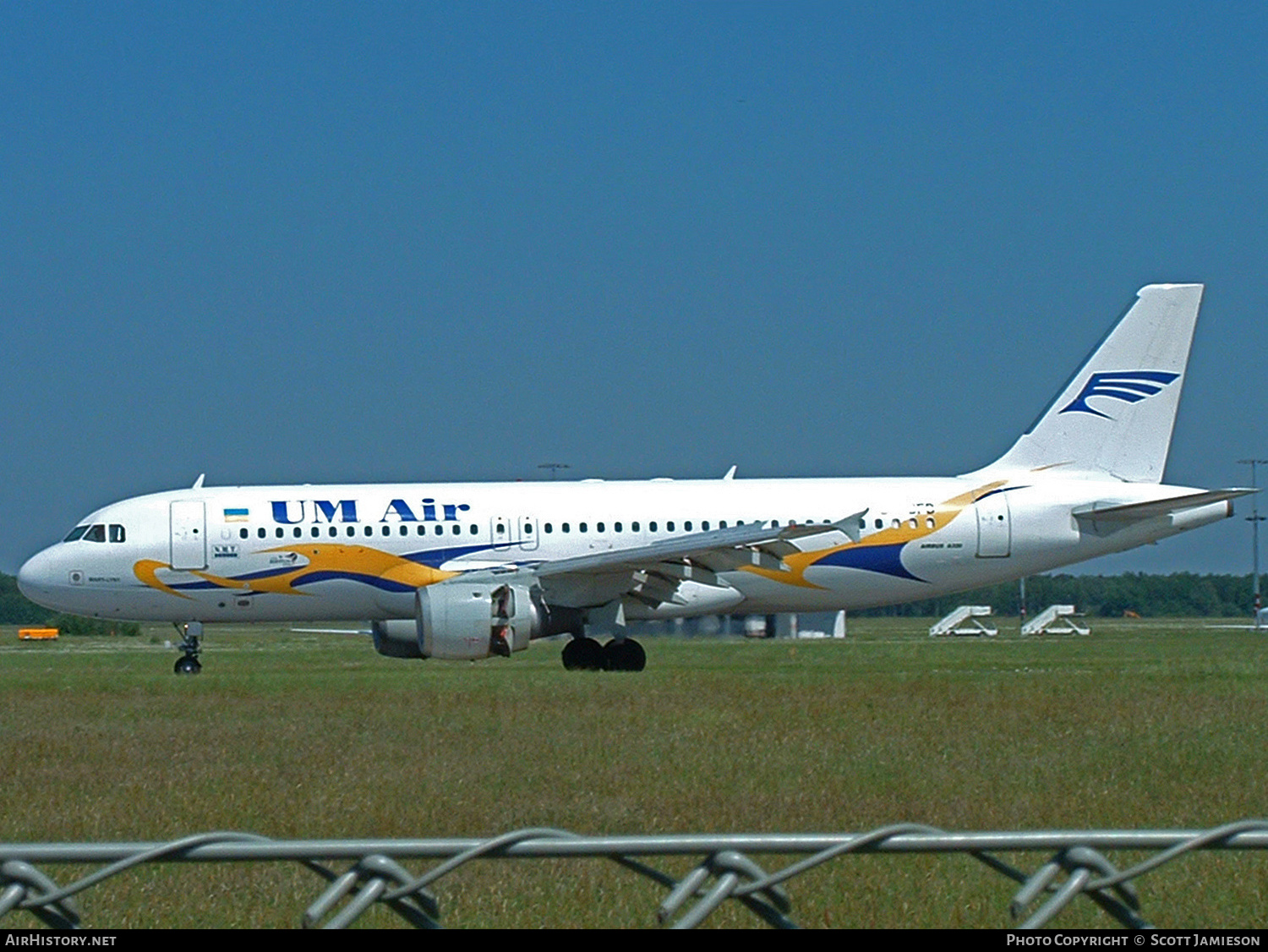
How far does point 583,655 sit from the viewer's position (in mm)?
28172

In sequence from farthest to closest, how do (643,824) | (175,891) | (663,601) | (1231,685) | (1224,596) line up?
(1224,596), (663,601), (1231,685), (643,824), (175,891)

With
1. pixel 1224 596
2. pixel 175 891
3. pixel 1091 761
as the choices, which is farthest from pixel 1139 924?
pixel 1224 596

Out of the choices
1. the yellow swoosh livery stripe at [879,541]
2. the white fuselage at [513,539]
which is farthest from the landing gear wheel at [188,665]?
the yellow swoosh livery stripe at [879,541]

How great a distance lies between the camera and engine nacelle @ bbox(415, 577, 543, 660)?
25.5 m

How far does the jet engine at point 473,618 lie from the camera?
25469 mm

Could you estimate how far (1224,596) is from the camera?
5650 inches

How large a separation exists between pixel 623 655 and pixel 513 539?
2725mm

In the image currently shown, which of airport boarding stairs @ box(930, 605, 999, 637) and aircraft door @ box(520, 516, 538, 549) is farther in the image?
airport boarding stairs @ box(930, 605, 999, 637)

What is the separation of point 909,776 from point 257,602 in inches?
710

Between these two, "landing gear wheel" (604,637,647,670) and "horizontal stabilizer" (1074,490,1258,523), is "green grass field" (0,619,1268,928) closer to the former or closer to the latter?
"landing gear wheel" (604,637,647,670)

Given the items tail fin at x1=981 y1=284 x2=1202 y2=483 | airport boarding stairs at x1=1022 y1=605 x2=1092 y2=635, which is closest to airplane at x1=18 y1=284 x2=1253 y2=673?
tail fin at x1=981 y1=284 x2=1202 y2=483

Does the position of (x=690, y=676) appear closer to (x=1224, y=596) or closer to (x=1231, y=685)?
(x=1231, y=685)

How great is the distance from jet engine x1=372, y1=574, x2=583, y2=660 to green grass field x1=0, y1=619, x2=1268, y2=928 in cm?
62

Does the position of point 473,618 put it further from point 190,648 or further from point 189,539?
point 189,539
